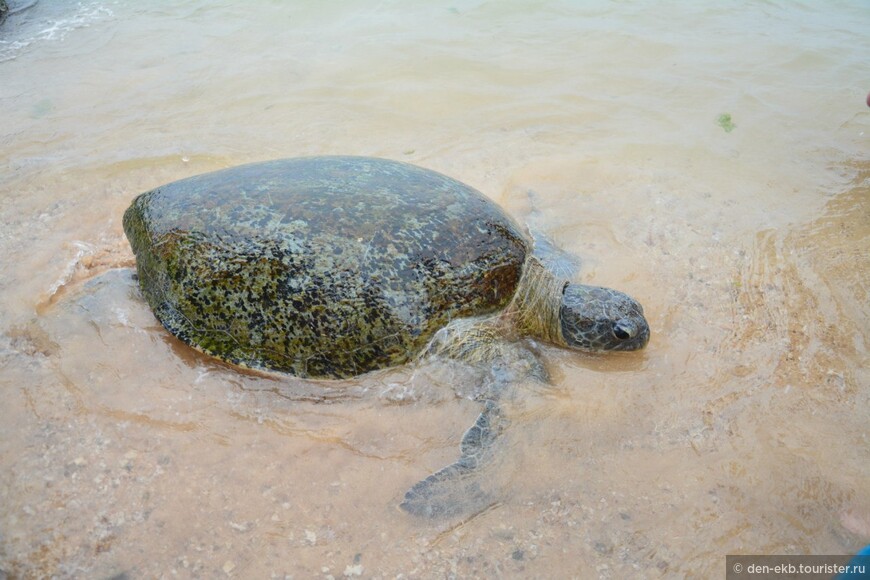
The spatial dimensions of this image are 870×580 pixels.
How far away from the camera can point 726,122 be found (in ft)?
18.0

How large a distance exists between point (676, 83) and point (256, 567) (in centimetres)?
627

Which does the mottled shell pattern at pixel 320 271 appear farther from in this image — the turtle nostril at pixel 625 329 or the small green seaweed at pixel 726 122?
the small green seaweed at pixel 726 122

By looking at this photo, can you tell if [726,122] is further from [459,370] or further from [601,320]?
[459,370]

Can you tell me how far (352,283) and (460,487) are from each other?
3.86 feet

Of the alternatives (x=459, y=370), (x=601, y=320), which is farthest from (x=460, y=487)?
(x=601, y=320)

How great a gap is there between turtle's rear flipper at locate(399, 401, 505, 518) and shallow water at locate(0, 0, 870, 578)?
73 millimetres

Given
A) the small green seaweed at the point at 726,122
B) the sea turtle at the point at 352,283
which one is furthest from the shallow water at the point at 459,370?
the sea turtle at the point at 352,283

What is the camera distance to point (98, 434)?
2750mm

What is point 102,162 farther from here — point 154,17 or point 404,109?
point 154,17

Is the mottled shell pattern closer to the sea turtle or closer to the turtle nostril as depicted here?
the sea turtle

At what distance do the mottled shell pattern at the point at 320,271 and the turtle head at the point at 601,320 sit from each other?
1.37ft

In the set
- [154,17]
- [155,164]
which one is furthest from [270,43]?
[155,164]

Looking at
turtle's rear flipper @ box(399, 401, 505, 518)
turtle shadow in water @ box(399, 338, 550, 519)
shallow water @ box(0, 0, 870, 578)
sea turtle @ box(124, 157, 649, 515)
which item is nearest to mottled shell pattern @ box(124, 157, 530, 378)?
sea turtle @ box(124, 157, 649, 515)

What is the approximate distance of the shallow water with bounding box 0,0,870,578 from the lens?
2.39m
